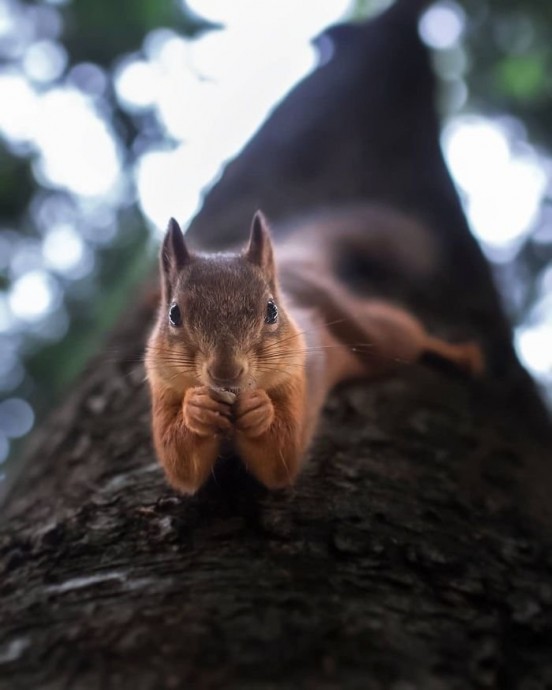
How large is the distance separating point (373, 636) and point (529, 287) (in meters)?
4.33

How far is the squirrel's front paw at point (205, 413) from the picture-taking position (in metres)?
1.99

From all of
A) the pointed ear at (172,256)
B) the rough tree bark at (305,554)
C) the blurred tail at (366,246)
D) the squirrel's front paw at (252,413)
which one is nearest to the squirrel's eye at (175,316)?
the pointed ear at (172,256)

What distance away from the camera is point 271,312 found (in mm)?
2311

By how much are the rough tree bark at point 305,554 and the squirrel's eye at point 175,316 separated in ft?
1.45

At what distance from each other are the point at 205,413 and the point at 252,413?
142 mm

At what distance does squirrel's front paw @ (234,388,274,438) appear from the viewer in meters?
2.06

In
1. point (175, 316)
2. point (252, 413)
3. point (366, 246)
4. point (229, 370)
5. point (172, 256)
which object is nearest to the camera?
point (229, 370)

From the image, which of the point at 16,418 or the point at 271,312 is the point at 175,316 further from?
the point at 16,418

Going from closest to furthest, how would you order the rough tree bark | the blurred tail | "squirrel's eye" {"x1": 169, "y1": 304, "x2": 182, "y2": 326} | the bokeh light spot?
the rough tree bark → "squirrel's eye" {"x1": 169, "y1": 304, "x2": 182, "y2": 326} → the blurred tail → the bokeh light spot

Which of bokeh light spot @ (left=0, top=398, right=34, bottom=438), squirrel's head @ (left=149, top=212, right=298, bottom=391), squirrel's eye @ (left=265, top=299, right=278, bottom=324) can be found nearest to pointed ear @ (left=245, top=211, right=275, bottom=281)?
squirrel's head @ (left=149, top=212, right=298, bottom=391)

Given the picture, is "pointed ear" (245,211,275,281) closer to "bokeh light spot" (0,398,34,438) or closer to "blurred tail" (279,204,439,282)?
"blurred tail" (279,204,439,282)

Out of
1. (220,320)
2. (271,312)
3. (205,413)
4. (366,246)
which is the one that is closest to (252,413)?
(205,413)

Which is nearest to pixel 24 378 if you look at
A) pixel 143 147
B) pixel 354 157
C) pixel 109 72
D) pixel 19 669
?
pixel 143 147

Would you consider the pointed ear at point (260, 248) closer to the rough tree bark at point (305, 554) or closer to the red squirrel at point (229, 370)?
the red squirrel at point (229, 370)
